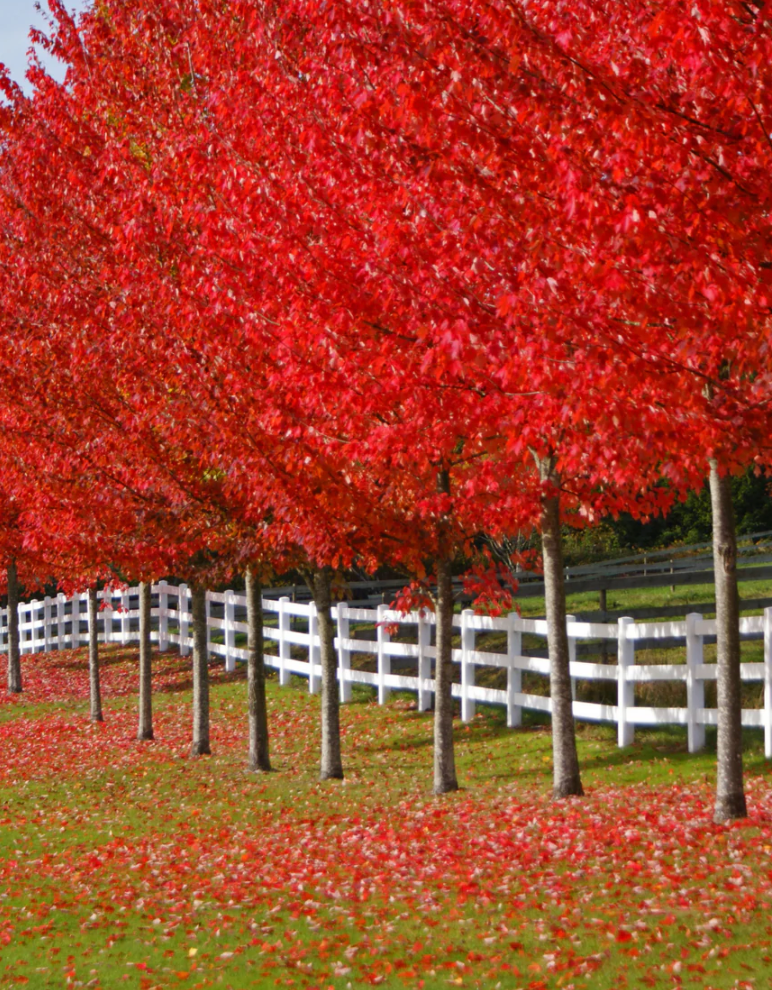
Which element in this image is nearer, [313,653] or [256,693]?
[256,693]

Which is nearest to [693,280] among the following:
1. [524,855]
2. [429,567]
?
[524,855]

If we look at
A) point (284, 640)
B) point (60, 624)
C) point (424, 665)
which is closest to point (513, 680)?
point (424, 665)

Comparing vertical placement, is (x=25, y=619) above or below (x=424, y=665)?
below

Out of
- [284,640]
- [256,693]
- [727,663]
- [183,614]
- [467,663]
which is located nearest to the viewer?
[727,663]

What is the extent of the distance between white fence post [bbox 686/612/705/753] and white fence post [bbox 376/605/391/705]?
21.5 feet

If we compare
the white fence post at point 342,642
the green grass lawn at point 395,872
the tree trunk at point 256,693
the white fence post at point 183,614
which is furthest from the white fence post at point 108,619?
the tree trunk at point 256,693

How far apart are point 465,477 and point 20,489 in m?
8.91

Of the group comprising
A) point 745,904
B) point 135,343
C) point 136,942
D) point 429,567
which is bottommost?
point 136,942

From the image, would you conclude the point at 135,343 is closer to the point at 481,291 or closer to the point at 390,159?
the point at 390,159

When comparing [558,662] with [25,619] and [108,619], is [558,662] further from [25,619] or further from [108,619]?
[25,619]

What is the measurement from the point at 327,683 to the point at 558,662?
386cm

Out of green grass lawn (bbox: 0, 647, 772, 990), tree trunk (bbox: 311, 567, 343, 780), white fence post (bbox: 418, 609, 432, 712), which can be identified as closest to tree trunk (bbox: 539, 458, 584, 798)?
green grass lawn (bbox: 0, 647, 772, 990)

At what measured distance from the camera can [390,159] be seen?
9508mm

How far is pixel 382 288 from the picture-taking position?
30.9 feet
